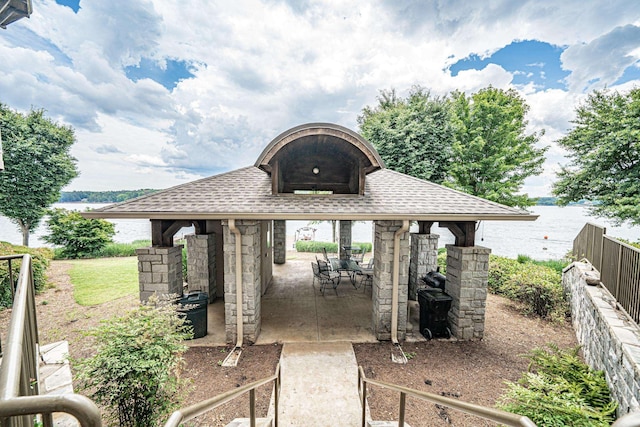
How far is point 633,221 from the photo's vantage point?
9422 millimetres

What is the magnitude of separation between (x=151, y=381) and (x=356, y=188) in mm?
5203

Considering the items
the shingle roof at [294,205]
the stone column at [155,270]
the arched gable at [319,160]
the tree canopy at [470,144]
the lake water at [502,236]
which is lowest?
the lake water at [502,236]

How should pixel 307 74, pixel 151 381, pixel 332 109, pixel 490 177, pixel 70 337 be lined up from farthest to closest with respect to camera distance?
pixel 332 109, pixel 307 74, pixel 490 177, pixel 70 337, pixel 151 381

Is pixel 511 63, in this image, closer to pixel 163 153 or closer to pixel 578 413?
pixel 578 413

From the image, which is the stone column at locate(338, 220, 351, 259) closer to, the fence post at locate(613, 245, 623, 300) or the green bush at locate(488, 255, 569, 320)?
the green bush at locate(488, 255, 569, 320)

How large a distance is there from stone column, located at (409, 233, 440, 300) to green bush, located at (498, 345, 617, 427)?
388cm

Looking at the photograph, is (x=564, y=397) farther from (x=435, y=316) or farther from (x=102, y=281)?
(x=102, y=281)

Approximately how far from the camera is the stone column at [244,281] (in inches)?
212

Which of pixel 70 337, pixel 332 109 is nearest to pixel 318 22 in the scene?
pixel 332 109

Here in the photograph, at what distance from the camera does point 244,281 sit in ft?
17.8

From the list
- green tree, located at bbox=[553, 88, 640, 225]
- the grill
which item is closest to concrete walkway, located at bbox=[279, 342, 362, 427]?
the grill

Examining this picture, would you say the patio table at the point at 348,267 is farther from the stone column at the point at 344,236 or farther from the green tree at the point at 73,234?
the green tree at the point at 73,234

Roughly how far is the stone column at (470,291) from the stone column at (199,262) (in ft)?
22.3

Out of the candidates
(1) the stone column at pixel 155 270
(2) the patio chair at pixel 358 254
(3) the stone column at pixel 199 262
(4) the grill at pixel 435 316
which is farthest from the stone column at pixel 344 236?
(1) the stone column at pixel 155 270
